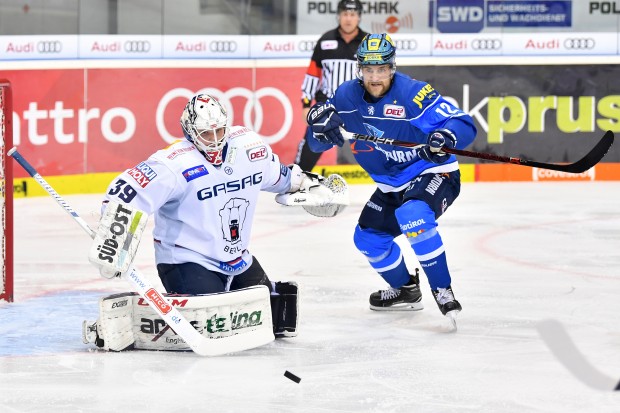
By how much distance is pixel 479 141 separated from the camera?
409 inches

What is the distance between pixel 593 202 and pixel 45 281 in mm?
4156

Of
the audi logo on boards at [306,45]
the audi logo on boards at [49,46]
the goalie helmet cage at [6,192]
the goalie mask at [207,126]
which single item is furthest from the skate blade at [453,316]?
the audi logo on boards at [306,45]

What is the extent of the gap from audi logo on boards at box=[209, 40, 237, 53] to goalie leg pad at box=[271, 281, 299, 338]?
5.03 m

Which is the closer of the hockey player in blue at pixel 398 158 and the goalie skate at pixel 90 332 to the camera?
the goalie skate at pixel 90 332

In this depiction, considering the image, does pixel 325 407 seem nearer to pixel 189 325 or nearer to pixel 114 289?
pixel 189 325

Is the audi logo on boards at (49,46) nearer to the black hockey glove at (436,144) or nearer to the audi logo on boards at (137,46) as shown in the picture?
the audi logo on boards at (137,46)

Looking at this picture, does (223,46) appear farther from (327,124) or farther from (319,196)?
(319,196)

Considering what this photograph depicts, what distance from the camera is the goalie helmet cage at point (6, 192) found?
5965mm

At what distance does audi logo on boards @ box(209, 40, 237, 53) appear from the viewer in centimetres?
1009

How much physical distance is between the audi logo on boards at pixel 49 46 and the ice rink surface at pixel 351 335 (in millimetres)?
1330

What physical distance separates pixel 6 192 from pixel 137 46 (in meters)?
4.01

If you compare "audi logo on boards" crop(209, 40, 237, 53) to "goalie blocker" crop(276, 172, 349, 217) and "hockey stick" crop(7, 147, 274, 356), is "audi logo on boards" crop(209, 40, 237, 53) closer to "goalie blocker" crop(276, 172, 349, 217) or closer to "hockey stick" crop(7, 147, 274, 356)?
"goalie blocker" crop(276, 172, 349, 217)

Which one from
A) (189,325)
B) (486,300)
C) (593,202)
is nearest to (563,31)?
(593,202)

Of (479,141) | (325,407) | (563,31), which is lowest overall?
(325,407)
